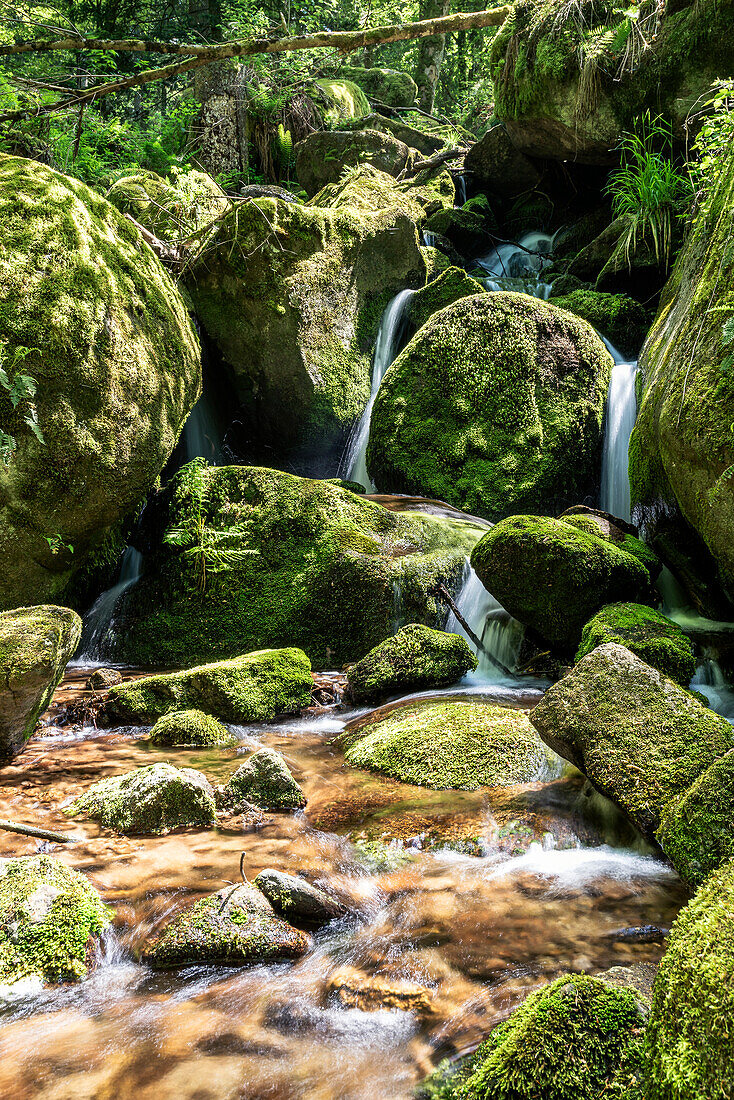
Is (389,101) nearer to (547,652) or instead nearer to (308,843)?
(547,652)

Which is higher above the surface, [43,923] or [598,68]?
[598,68]

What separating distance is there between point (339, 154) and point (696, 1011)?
16.9 m

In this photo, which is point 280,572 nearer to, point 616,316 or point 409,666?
point 409,666

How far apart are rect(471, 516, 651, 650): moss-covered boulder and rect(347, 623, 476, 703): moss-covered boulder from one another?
2.22 ft

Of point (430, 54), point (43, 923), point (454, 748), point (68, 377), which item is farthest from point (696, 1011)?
point (430, 54)

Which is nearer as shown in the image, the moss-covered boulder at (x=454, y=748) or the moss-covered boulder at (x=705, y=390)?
the moss-covered boulder at (x=454, y=748)

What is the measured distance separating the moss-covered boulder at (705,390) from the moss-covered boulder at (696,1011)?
11.8ft

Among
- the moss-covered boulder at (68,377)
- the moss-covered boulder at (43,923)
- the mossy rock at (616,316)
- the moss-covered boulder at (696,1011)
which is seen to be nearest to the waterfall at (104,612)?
the moss-covered boulder at (68,377)

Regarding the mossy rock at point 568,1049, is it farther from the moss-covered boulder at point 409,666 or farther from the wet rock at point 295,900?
the moss-covered boulder at point 409,666

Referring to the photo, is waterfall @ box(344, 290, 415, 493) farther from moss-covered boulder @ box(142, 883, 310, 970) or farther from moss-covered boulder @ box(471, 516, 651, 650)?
moss-covered boulder @ box(142, 883, 310, 970)

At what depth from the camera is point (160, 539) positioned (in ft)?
Result: 24.4

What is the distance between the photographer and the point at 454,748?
4273mm

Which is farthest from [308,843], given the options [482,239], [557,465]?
[482,239]

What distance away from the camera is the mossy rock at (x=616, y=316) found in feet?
34.2
